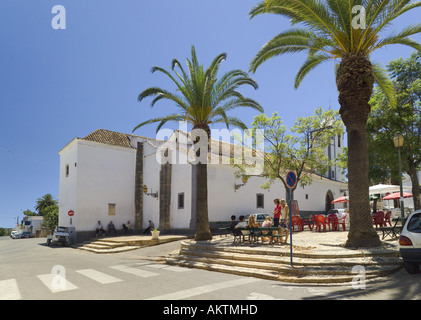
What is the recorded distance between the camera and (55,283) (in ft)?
27.7

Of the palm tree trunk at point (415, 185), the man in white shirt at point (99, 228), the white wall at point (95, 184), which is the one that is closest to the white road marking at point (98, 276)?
the palm tree trunk at point (415, 185)

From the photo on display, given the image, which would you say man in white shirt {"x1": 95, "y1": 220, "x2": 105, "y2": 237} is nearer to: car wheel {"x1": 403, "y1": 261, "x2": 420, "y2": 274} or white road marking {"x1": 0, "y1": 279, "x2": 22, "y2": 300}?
white road marking {"x1": 0, "y1": 279, "x2": 22, "y2": 300}

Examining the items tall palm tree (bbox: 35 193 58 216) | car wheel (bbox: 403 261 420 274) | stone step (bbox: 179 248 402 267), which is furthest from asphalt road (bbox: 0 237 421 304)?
tall palm tree (bbox: 35 193 58 216)

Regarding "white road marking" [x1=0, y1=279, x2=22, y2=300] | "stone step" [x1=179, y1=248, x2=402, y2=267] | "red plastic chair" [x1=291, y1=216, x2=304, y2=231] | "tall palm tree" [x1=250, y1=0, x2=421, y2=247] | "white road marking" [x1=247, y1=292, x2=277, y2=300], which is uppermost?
"tall palm tree" [x1=250, y1=0, x2=421, y2=247]

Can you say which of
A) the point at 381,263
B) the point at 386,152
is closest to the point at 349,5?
the point at 381,263

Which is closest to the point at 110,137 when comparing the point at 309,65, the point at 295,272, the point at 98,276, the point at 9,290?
the point at 309,65

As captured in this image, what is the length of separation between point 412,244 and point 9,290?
932cm

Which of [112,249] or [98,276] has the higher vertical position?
[98,276]

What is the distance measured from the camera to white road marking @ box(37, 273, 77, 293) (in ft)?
25.4

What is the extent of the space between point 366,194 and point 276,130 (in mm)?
12146

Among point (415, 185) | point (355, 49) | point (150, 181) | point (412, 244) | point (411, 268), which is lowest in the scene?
point (411, 268)

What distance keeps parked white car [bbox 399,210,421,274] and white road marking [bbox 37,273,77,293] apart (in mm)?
7752

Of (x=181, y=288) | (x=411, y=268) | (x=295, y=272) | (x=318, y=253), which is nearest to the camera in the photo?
(x=181, y=288)

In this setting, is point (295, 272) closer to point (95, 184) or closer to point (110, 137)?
point (95, 184)
